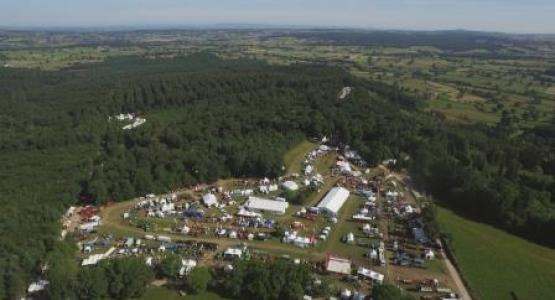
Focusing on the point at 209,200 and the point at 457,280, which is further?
the point at 209,200

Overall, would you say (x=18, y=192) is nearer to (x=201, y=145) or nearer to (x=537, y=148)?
(x=201, y=145)

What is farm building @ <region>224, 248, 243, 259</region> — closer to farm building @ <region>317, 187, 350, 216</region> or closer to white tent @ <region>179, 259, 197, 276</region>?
white tent @ <region>179, 259, 197, 276</region>

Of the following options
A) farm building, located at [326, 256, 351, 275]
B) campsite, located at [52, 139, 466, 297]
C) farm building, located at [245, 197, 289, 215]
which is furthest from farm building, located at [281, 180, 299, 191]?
farm building, located at [326, 256, 351, 275]

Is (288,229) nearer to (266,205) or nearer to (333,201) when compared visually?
(266,205)

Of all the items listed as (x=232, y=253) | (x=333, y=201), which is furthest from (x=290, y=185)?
(x=232, y=253)

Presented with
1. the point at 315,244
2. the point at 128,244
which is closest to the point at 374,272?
the point at 315,244
